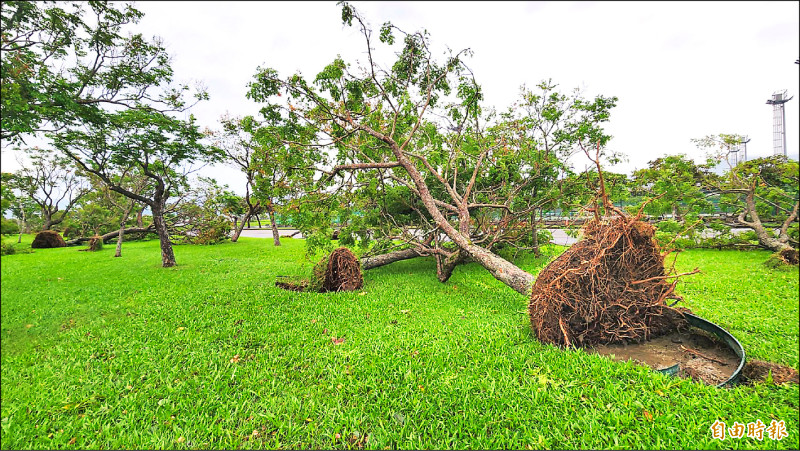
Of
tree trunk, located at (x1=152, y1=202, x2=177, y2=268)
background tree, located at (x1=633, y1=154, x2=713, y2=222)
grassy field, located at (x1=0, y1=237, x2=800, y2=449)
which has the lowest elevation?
grassy field, located at (x1=0, y1=237, x2=800, y2=449)

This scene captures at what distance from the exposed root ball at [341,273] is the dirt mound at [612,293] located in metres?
3.91

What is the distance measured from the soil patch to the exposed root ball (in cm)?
439

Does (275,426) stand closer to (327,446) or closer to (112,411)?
(327,446)

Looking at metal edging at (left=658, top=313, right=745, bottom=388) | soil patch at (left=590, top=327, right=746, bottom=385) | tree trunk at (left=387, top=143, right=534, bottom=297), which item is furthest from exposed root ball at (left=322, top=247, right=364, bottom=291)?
metal edging at (left=658, top=313, right=745, bottom=388)

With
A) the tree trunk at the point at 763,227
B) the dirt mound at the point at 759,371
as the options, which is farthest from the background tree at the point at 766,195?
Result: the dirt mound at the point at 759,371

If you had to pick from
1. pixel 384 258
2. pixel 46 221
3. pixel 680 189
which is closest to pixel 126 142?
pixel 46 221

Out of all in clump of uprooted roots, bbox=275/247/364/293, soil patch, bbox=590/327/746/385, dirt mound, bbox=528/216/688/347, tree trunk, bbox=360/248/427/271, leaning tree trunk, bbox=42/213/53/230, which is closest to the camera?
leaning tree trunk, bbox=42/213/53/230

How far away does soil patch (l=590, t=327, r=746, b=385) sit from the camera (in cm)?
259

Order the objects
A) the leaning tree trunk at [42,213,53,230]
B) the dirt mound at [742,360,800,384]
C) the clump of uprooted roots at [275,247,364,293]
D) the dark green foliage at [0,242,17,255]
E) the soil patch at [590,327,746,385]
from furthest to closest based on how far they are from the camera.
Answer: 1. the clump of uprooted roots at [275,247,364,293]
2. the soil patch at [590,327,746,385]
3. the dirt mound at [742,360,800,384]
4. the leaning tree trunk at [42,213,53,230]
5. the dark green foliage at [0,242,17,255]

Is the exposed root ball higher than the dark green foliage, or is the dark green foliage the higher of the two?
the dark green foliage

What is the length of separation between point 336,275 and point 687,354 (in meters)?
5.43

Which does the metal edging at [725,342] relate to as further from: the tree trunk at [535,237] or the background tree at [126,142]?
the tree trunk at [535,237]

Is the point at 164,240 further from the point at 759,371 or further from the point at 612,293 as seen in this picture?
the point at 759,371

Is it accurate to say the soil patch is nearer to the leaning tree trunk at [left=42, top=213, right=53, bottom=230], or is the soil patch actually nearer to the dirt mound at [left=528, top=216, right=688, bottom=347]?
the dirt mound at [left=528, top=216, right=688, bottom=347]
